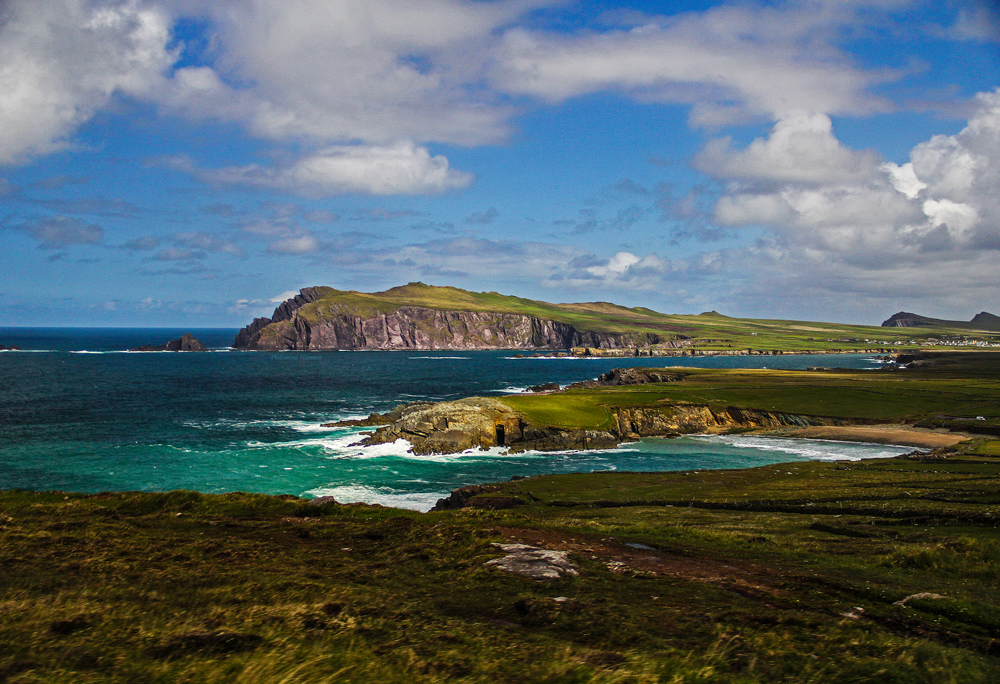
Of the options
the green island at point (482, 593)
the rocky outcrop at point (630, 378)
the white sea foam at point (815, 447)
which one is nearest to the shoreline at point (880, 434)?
the white sea foam at point (815, 447)

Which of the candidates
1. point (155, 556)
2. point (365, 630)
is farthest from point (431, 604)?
point (155, 556)

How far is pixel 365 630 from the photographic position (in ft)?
30.9

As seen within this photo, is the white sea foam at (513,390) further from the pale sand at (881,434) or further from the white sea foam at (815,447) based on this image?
the pale sand at (881,434)

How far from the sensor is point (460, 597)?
12.1 metres

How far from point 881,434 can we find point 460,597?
70509 millimetres

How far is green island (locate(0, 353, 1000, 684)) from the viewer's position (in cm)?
805

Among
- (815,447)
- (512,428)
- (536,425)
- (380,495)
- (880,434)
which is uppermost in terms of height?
(536,425)

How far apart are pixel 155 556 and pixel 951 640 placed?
57.8 ft

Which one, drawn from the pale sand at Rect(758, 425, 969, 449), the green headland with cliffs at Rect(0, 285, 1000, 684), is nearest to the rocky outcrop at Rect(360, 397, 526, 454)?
the green headland with cliffs at Rect(0, 285, 1000, 684)

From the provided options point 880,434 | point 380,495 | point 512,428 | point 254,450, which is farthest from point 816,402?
point 254,450

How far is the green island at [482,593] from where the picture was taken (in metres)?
8.05

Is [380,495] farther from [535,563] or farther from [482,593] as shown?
[482,593]

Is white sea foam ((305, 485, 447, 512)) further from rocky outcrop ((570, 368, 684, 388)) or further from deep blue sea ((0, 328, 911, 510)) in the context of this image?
rocky outcrop ((570, 368, 684, 388))

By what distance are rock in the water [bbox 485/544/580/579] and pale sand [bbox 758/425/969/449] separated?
6068cm
